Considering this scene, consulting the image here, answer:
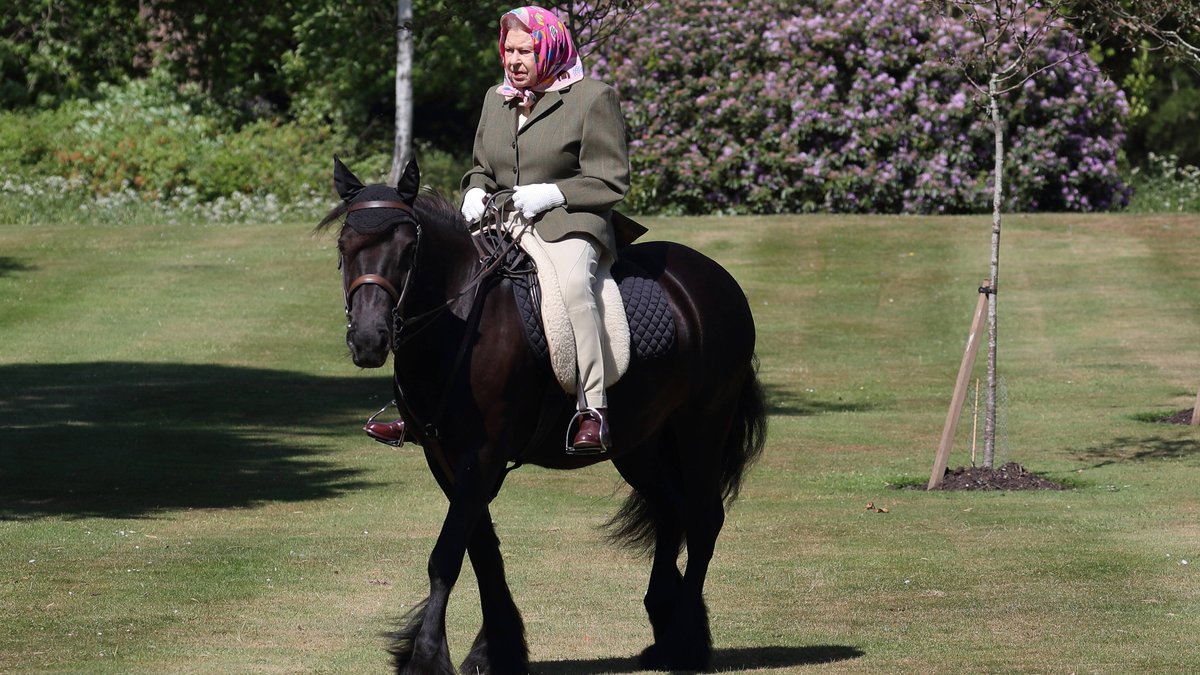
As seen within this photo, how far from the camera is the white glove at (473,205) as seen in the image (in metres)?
7.28

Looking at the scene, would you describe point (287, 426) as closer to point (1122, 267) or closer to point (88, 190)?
point (1122, 267)

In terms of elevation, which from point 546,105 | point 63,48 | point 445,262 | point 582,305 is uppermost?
point 546,105

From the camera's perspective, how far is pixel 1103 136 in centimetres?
3047

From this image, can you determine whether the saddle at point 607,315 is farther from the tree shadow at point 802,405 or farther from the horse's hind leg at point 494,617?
the tree shadow at point 802,405

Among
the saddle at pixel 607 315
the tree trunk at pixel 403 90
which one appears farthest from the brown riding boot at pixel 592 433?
the tree trunk at pixel 403 90

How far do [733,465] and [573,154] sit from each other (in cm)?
182

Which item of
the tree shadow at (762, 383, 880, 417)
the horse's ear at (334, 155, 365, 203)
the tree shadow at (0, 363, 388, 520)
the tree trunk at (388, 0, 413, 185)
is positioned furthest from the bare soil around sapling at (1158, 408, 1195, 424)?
the tree trunk at (388, 0, 413, 185)

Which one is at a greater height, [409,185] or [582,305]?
[409,185]

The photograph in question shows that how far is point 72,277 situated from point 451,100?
14.8m

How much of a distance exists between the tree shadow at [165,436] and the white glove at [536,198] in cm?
565

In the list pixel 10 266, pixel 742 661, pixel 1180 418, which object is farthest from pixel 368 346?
pixel 10 266

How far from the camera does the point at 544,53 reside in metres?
7.31

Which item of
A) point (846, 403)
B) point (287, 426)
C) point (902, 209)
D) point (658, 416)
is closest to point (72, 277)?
point (287, 426)

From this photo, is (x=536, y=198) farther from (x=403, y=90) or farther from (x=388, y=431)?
(x=403, y=90)
